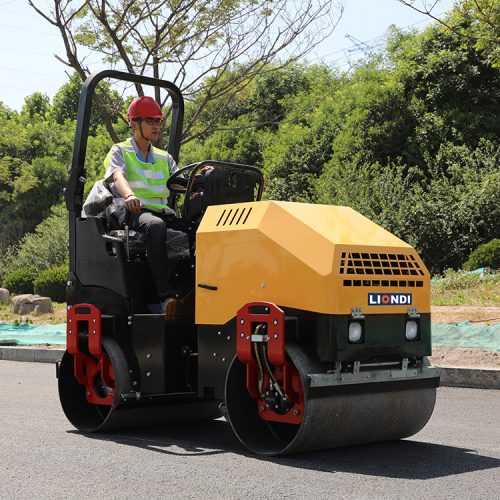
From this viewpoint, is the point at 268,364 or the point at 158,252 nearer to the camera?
the point at 268,364

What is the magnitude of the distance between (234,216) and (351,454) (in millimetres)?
1683

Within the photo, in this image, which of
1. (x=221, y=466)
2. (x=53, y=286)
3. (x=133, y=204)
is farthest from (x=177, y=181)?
(x=53, y=286)

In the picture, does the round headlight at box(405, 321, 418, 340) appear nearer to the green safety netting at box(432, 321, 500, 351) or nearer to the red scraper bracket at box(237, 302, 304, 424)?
the red scraper bracket at box(237, 302, 304, 424)

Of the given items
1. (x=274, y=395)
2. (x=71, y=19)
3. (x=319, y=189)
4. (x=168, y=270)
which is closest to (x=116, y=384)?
(x=168, y=270)

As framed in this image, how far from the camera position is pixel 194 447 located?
222 inches

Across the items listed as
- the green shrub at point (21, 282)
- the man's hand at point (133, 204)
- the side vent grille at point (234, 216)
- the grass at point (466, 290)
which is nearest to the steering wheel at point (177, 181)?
the man's hand at point (133, 204)

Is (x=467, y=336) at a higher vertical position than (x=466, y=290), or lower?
lower

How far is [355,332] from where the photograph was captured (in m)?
4.99

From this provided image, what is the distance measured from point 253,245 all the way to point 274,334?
24.4 inches

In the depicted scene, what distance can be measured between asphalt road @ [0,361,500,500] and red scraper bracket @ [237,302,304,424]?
1.05ft

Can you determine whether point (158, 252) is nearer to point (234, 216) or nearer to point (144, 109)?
point (234, 216)

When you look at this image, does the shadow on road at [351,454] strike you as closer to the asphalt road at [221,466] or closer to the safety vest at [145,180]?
the asphalt road at [221,466]

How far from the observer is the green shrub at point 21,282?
30.1 metres

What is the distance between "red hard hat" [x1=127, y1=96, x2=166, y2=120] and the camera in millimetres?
6535
